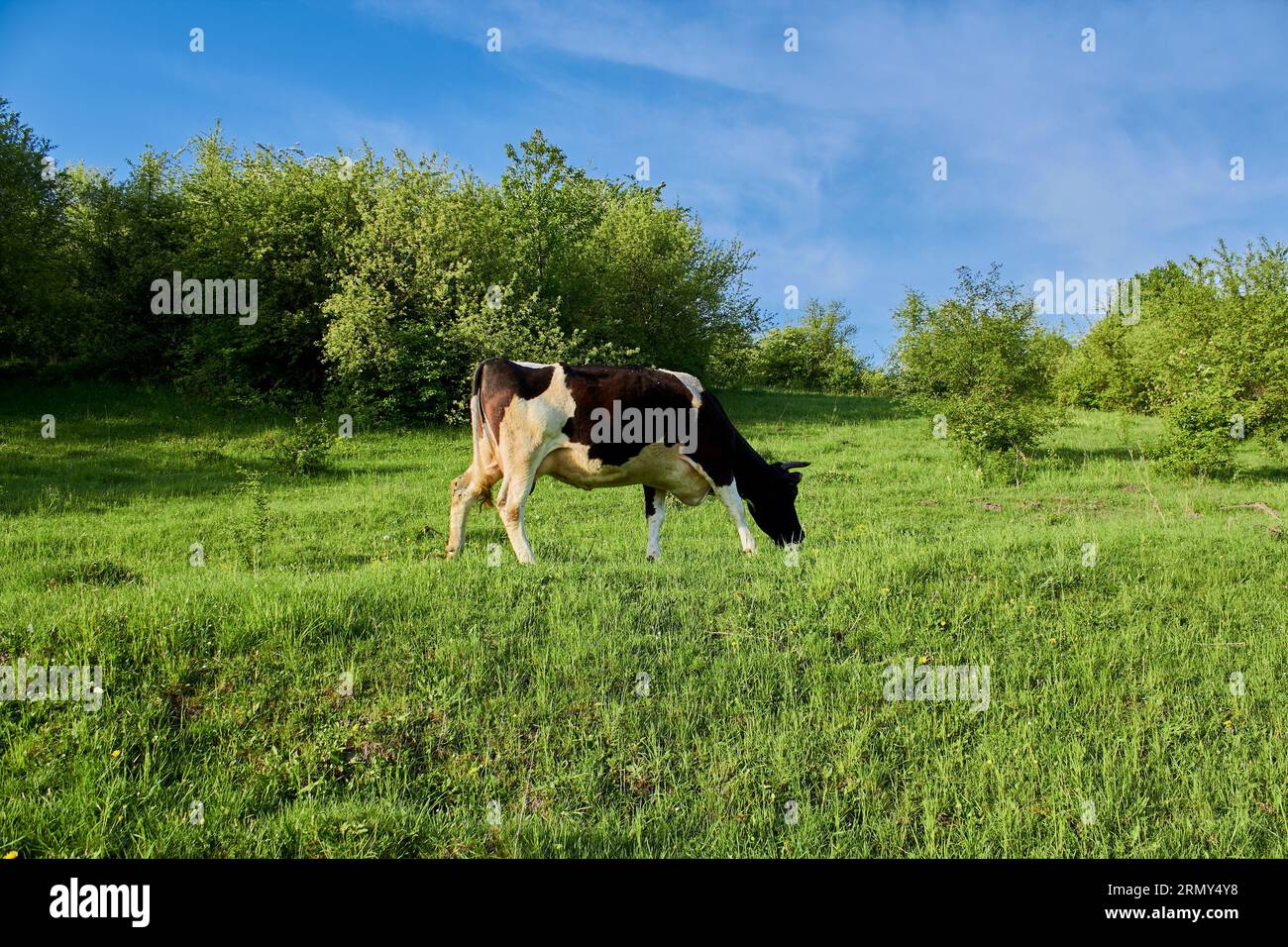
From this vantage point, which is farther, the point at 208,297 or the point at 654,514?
the point at 208,297

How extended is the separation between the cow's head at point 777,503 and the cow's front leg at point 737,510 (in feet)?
1.70

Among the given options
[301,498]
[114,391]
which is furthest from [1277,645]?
[114,391]

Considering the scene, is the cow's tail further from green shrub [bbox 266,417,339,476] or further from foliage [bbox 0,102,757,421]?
foliage [bbox 0,102,757,421]

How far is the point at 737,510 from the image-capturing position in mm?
10352

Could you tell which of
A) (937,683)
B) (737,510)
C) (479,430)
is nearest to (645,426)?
(737,510)

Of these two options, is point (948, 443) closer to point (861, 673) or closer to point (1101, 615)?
point (1101, 615)

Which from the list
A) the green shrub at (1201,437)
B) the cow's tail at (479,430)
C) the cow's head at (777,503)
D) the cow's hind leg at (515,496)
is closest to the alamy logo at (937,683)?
the cow's head at (777,503)

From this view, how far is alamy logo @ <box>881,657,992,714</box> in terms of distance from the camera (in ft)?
20.8

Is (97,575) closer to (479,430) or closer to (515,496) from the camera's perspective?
(479,430)

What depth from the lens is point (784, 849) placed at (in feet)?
15.0

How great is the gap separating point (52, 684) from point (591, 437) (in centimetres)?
557
